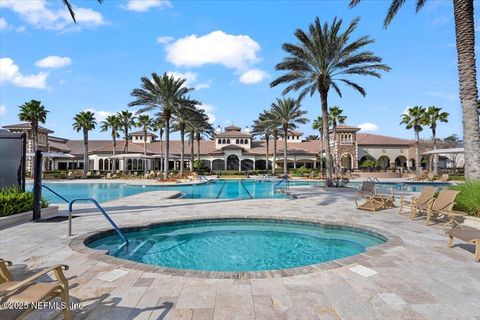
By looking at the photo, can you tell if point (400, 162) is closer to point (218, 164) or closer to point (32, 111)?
point (218, 164)

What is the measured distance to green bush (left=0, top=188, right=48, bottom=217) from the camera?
8.95 metres

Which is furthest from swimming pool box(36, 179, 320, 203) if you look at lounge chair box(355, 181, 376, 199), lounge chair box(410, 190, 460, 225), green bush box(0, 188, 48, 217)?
lounge chair box(410, 190, 460, 225)

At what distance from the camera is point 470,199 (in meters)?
8.59

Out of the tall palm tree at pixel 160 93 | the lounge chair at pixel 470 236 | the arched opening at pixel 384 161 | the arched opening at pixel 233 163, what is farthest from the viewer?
the arched opening at pixel 233 163

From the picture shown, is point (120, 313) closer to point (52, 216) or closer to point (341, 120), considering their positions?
point (52, 216)

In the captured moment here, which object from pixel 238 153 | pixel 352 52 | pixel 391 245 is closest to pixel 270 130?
pixel 238 153

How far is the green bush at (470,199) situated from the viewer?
8.38 meters

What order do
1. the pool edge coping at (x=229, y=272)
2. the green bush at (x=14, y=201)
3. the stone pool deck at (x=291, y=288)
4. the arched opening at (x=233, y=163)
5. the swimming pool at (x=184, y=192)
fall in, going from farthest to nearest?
the arched opening at (x=233, y=163)
the swimming pool at (x=184, y=192)
the green bush at (x=14, y=201)
the pool edge coping at (x=229, y=272)
the stone pool deck at (x=291, y=288)

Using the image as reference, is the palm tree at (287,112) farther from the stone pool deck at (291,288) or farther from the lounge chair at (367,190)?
the stone pool deck at (291,288)

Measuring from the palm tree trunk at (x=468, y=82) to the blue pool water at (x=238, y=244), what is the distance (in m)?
5.11

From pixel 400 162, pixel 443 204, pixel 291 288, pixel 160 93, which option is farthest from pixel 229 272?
pixel 400 162

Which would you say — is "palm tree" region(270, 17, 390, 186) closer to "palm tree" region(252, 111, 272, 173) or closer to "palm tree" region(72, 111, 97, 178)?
"palm tree" region(252, 111, 272, 173)

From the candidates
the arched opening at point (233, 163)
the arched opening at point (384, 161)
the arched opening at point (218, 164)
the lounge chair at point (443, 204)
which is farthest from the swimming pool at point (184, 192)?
the arched opening at point (384, 161)

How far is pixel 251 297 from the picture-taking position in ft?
13.0
